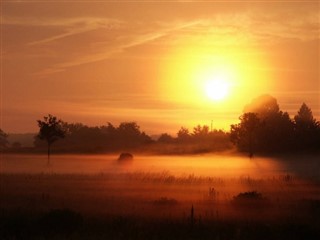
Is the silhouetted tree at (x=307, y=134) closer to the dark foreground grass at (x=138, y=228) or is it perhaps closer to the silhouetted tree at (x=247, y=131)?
the silhouetted tree at (x=247, y=131)

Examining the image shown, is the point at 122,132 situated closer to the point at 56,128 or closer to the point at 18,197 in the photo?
the point at 56,128

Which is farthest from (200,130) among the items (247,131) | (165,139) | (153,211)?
(153,211)

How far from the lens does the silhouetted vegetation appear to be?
8419cm

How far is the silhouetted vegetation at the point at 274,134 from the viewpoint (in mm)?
84188

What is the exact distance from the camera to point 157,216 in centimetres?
2497

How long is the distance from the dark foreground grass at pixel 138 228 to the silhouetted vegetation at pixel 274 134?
5973 centimetres

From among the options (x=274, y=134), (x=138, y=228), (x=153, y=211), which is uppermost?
(x=274, y=134)

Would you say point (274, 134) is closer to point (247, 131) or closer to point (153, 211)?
point (247, 131)

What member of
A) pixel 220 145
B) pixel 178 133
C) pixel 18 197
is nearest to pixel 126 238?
pixel 18 197

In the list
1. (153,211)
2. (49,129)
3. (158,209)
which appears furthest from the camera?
(49,129)

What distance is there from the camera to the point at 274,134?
88375mm

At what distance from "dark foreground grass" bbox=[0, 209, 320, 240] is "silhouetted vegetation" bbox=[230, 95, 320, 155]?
59728mm

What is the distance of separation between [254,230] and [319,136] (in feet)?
224

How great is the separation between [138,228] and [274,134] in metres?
69.1
